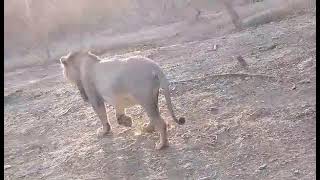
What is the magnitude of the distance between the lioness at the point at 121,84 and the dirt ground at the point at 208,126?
0.77 feet

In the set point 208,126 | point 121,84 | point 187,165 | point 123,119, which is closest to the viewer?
point 187,165

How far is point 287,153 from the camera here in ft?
15.0

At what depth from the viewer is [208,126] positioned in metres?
5.55

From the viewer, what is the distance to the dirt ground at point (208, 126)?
4.72 meters

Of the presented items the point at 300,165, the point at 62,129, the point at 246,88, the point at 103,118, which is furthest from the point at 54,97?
the point at 300,165

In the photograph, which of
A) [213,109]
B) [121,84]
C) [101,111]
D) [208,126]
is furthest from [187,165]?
[101,111]

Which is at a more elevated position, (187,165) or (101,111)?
(101,111)

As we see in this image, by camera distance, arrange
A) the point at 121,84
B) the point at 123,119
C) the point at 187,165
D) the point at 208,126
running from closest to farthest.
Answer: the point at 187,165
the point at 121,84
the point at 208,126
the point at 123,119

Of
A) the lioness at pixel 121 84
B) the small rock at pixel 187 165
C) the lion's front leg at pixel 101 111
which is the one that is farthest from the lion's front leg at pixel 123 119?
the small rock at pixel 187 165

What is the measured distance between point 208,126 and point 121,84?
0.92 meters

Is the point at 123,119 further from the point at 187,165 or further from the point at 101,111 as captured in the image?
the point at 187,165

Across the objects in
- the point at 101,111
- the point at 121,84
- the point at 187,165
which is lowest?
Answer: the point at 187,165

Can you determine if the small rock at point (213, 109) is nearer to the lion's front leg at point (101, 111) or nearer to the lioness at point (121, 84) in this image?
the lioness at point (121, 84)

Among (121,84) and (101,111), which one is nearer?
(121,84)
